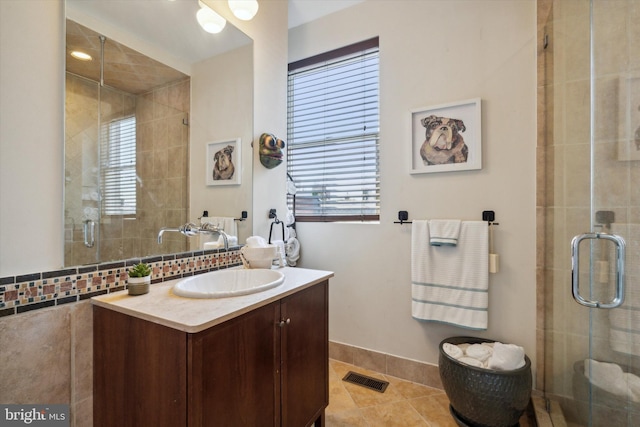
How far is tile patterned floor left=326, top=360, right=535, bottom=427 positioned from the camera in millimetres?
1597

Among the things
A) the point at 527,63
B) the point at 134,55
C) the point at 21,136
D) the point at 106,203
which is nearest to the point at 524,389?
the point at 527,63

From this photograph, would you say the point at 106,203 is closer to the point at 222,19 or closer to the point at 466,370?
the point at 222,19

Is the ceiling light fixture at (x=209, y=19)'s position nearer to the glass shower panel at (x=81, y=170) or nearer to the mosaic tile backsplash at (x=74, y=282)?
the glass shower panel at (x=81, y=170)

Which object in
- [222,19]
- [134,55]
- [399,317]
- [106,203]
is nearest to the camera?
[106,203]

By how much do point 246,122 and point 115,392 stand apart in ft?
4.84

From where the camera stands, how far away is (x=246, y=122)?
183 centimetres

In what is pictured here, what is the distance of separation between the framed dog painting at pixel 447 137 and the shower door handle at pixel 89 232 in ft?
5.76

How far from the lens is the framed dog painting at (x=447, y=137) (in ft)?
5.80

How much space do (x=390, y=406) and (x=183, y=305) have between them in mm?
1422

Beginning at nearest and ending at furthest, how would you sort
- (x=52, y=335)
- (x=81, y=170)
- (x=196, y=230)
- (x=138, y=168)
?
(x=52, y=335) → (x=81, y=170) → (x=138, y=168) → (x=196, y=230)

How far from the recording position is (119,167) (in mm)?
1216

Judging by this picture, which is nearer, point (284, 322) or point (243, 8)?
point (284, 322)

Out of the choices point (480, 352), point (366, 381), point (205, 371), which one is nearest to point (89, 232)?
point (205, 371)

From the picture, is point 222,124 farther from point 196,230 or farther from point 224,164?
point 196,230
